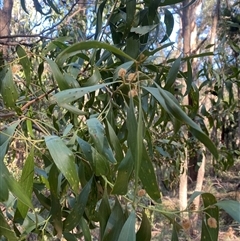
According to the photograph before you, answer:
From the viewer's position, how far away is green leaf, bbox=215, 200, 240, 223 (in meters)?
0.39

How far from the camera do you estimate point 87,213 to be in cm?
64

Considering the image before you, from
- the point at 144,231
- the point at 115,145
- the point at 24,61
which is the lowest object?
the point at 144,231

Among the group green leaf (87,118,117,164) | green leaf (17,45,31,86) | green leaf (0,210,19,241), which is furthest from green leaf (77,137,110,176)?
green leaf (17,45,31,86)

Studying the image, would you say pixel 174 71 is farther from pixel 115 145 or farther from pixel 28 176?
pixel 28 176

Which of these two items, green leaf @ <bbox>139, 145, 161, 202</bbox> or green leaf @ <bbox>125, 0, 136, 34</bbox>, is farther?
green leaf @ <bbox>125, 0, 136, 34</bbox>

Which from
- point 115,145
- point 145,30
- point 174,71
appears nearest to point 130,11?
point 145,30

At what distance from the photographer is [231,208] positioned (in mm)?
397

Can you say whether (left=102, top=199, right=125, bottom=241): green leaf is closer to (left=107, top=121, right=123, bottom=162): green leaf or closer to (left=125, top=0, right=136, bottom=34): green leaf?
(left=107, top=121, right=123, bottom=162): green leaf

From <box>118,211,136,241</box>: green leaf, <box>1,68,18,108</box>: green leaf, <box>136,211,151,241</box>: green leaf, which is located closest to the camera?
<box>118,211,136,241</box>: green leaf

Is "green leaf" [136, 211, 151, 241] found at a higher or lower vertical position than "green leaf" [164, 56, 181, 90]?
lower

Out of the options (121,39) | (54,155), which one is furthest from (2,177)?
(121,39)

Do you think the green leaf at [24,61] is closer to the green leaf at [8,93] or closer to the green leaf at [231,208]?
the green leaf at [8,93]

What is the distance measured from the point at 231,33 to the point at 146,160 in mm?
4479

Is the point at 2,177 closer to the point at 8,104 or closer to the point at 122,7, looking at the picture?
the point at 8,104
